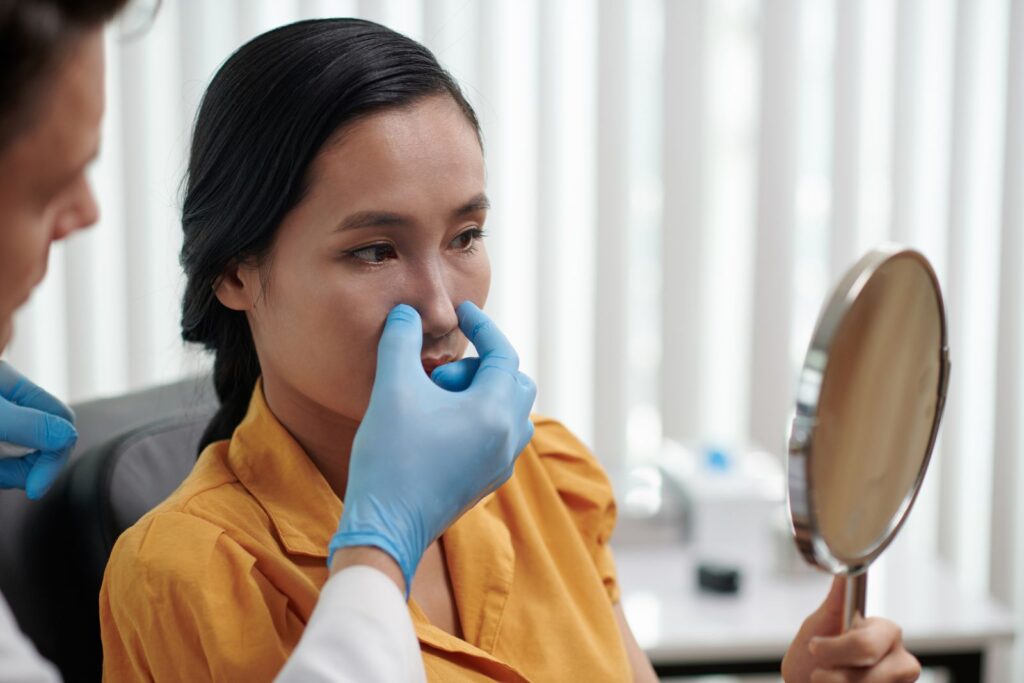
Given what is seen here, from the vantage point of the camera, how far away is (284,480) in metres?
1.06

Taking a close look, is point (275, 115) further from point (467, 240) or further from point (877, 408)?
point (877, 408)

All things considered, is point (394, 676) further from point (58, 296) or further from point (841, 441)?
point (58, 296)

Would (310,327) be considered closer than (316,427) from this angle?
Yes

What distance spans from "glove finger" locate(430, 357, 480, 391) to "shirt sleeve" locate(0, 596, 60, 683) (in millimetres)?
412

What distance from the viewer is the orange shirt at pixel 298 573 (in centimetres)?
94

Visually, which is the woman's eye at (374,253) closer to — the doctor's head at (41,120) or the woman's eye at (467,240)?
the woman's eye at (467,240)

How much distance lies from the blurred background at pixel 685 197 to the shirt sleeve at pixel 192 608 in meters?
1.42

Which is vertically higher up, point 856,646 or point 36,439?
point 36,439

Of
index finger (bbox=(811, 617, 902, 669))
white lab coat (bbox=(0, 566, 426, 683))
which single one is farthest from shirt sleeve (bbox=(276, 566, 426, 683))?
index finger (bbox=(811, 617, 902, 669))

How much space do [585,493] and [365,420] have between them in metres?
0.43

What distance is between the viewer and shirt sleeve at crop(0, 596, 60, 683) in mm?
678

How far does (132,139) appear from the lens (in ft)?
7.63

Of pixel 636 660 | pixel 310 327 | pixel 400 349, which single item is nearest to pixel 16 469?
pixel 310 327

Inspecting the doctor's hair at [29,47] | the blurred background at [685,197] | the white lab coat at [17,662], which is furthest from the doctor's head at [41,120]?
the blurred background at [685,197]
